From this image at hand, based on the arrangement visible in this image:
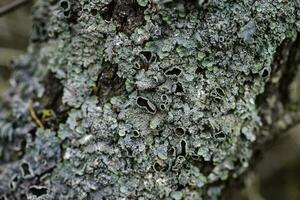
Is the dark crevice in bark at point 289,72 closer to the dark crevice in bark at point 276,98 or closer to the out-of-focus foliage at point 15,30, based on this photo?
the dark crevice in bark at point 276,98

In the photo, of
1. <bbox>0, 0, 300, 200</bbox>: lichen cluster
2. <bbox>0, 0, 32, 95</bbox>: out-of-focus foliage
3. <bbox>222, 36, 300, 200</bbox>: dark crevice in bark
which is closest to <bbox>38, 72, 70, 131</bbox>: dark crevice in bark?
<bbox>0, 0, 300, 200</bbox>: lichen cluster

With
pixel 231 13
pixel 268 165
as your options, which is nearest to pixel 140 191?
pixel 231 13

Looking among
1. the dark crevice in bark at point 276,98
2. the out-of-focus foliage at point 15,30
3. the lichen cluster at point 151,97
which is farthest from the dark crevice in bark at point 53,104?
the out-of-focus foliage at point 15,30

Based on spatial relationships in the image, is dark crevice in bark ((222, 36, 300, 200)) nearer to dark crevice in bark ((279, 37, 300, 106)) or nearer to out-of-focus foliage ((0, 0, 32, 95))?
dark crevice in bark ((279, 37, 300, 106))

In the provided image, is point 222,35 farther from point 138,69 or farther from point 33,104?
point 33,104

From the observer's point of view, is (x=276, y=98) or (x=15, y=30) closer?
(x=276, y=98)

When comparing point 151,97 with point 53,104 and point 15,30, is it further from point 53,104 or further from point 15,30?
point 15,30

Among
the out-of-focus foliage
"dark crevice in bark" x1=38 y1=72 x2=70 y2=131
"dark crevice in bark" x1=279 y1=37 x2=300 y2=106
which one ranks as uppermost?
"dark crevice in bark" x1=279 y1=37 x2=300 y2=106

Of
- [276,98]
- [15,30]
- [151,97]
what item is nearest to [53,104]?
[151,97]

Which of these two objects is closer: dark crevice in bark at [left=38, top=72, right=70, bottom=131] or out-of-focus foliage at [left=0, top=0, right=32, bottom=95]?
dark crevice in bark at [left=38, top=72, right=70, bottom=131]

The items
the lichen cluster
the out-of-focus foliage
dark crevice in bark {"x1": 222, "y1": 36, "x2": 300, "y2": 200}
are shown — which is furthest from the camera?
the out-of-focus foliage
